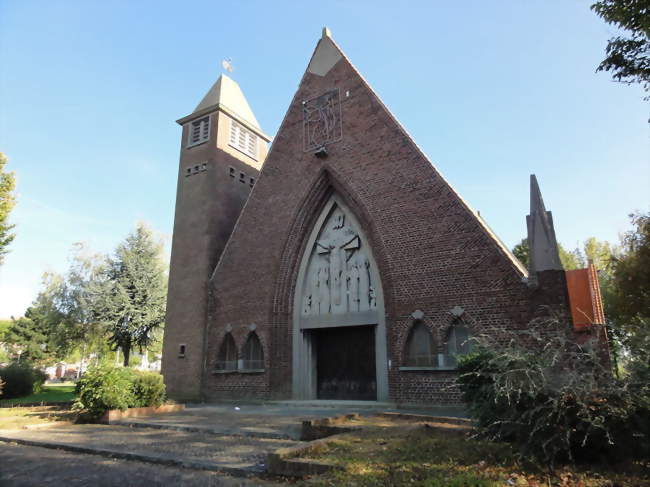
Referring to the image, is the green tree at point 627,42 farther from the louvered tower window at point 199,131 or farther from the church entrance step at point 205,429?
the louvered tower window at point 199,131

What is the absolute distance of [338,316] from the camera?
16609 millimetres

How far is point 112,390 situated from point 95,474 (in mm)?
6472

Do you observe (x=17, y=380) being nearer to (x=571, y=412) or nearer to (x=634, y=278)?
(x=571, y=412)

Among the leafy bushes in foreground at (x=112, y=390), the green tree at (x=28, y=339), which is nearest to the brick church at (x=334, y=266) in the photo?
the leafy bushes in foreground at (x=112, y=390)

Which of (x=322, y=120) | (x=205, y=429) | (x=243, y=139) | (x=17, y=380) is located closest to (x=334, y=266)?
(x=322, y=120)

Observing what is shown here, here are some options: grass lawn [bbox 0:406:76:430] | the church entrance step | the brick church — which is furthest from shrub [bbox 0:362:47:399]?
the church entrance step

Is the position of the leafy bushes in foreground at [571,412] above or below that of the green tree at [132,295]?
below

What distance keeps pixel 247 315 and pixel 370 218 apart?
665 cm

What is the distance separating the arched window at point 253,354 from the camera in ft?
57.1

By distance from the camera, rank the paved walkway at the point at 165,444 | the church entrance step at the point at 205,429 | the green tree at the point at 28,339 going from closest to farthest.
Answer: the paved walkway at the point at 165,444 → the church entrance step at the point at 205,429 → the green tree at the point at 28,339

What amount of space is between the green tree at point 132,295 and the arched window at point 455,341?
58.1ft

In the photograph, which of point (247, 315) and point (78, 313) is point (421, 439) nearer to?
point (247, 315)

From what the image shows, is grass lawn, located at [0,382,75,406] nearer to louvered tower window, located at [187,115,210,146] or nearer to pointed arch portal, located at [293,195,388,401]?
pointed arch portal, located at [293,195,388,401]

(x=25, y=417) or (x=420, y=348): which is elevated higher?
(x=420, y=348)
